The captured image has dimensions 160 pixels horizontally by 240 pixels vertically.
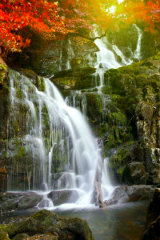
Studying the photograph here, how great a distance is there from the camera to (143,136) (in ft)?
34.3

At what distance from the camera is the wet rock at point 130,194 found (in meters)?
7.06

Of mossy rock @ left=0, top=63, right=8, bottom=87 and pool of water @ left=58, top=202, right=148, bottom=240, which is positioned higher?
mossy rock @ left=0, top=63, right=8, bottom=87

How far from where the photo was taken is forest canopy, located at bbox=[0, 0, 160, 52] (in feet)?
45.4

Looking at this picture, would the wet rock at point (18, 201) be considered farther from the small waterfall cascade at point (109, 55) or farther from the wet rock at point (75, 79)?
the small waterfall cascade at point (109, 55)

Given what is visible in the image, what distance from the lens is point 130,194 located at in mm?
7238

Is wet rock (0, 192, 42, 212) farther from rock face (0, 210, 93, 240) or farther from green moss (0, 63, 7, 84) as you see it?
green moss (0, 63, 7, 84)

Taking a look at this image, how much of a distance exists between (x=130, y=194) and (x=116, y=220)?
2297 mm

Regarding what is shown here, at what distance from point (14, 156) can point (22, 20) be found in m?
10.6

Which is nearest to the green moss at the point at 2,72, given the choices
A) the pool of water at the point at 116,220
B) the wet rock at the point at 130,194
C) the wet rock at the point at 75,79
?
the wet rock at the point at 75,79

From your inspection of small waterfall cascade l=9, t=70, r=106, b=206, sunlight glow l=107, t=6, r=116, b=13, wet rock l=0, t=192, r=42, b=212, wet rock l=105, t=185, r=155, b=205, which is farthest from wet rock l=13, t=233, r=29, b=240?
sunlight glow l=107, t=6, r=116, b=13

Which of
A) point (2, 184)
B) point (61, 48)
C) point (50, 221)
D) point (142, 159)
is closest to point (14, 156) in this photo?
point (2, 184)

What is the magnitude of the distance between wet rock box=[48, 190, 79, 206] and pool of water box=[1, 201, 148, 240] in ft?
2.40

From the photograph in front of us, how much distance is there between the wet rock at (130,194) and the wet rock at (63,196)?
1414 millimetres

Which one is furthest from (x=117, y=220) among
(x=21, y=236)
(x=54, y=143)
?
(x=54, y=143)
